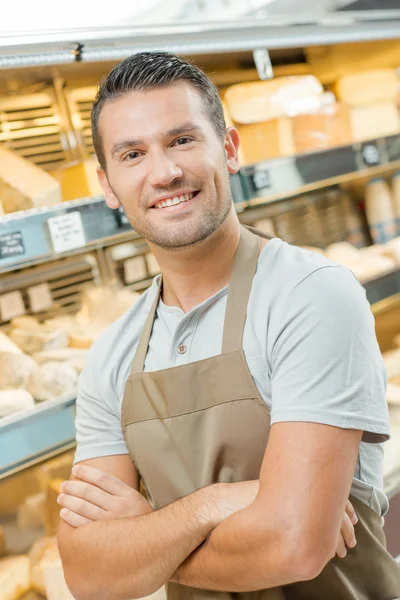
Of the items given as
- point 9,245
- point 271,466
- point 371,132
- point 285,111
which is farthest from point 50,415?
point 371,132

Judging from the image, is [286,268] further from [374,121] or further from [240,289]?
[374,121]

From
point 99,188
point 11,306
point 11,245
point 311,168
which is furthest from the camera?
point 311,168

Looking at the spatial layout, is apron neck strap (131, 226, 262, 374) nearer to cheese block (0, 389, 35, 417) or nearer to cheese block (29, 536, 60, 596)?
cheese block (0, 389, 35, 417)

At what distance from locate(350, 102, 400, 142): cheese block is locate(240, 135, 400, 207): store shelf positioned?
0.40 ft

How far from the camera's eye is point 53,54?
168cm

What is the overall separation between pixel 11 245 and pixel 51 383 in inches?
16.5

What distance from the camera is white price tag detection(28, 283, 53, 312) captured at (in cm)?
218

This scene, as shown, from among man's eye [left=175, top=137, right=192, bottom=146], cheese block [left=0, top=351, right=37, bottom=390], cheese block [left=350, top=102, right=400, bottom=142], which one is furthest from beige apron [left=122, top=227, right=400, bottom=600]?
cheese block [left=350, top=102, right=400, bottom=142]

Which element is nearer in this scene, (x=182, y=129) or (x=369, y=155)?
(x=182, y=129)

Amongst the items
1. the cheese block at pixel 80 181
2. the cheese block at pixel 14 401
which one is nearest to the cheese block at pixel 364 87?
the cheese block at pixel 80 181

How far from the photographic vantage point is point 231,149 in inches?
57.3

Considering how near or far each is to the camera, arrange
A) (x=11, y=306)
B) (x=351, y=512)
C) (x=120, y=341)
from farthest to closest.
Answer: (x=11, y=306), (x=120, y=341), (x=351, y=512)

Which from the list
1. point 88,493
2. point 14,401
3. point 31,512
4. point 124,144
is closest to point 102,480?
point 88,493

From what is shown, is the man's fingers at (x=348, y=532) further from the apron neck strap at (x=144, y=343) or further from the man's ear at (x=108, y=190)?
the man's ear at (x=108, y=190)
